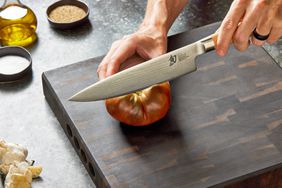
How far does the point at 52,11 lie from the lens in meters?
1.68

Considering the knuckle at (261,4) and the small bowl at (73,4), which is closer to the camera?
the knuckle at (261,4)

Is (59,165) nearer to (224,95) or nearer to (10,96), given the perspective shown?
(10,96)

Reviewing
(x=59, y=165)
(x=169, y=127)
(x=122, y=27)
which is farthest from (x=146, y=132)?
(x=122, y=27)

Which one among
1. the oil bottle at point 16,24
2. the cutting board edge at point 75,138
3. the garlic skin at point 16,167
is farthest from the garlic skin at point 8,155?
the oil bottle at point 16,24

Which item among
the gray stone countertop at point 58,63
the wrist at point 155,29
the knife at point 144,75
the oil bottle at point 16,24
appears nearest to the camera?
the knife at point 144,75

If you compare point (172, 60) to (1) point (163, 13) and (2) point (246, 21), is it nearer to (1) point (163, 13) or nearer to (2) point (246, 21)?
(2) point (246, 21)

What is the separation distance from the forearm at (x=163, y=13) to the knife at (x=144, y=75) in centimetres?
21

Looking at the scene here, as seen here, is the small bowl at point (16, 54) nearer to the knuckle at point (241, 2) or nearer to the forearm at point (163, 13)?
the forearm at point (163, 13)

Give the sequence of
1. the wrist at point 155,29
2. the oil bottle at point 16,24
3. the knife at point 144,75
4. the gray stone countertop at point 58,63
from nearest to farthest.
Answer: the knife at point 144,75
the gray stone countertop at point 58,63
the wrist at point 155,29
the oil bottle at point 16,24

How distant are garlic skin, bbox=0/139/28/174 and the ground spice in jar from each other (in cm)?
43

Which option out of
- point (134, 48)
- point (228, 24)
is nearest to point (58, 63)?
point (134, 48)

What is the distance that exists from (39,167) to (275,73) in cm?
51

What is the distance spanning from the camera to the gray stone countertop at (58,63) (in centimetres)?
136

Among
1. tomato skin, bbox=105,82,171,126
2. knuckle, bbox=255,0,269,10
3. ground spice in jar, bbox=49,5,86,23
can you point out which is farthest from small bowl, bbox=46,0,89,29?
knuckle, bbox=255,0,269,10
